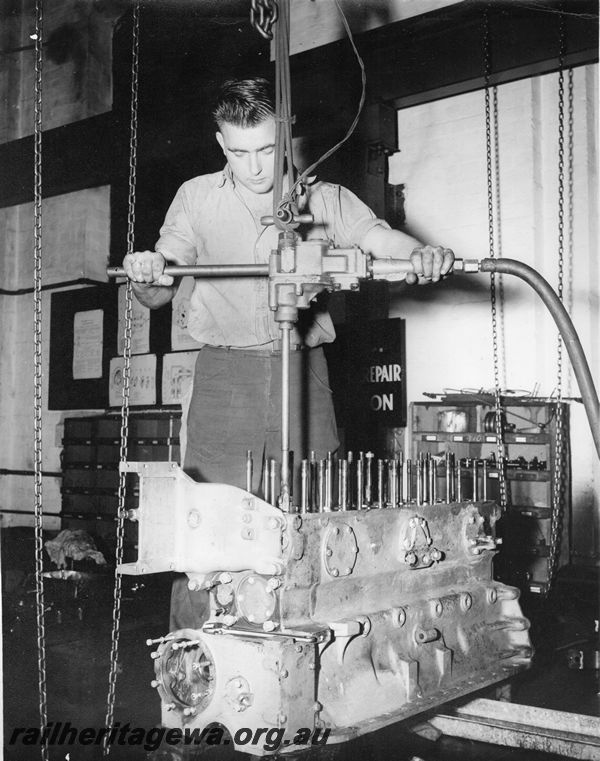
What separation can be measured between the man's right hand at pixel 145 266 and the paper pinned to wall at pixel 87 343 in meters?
6.21

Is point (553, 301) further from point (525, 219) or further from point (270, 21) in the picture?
point (525, 219)

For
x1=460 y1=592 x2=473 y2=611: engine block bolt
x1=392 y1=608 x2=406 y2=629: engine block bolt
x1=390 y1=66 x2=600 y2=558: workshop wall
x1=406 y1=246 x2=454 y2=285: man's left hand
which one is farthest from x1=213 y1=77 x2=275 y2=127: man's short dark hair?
x1=390 y1=66 x2=600 y2=558: workshop wall

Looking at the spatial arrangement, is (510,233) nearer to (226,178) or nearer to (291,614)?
(226,178)

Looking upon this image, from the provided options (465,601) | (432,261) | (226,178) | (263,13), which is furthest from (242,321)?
(465,601)

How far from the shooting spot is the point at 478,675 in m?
2.39

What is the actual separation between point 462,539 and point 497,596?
291 mm

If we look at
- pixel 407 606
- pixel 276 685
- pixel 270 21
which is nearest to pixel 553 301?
pixel 407 606

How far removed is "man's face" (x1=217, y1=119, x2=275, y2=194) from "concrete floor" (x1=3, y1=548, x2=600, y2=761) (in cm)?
167

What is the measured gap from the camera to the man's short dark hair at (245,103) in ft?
7.44

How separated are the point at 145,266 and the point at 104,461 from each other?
17.1 feet

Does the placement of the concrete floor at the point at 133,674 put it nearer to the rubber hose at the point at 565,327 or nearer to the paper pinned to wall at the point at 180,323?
the rubber hose at the point at 565,327

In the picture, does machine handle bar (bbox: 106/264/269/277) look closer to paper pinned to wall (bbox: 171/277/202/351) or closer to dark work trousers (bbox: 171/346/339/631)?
dark work trousers (bbox: 171/346/339/631)

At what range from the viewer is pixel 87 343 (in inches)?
321
